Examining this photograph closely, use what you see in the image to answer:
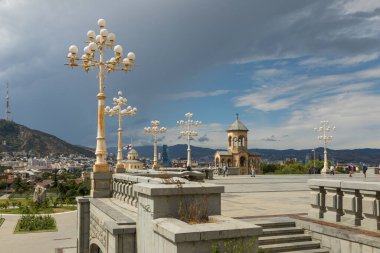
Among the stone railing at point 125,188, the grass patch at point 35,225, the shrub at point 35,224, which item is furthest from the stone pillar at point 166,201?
the shrub at point 35,224

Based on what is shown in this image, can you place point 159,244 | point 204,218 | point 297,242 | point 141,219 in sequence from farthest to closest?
point 297,242
point 141,219
point 204,218
point 159,244

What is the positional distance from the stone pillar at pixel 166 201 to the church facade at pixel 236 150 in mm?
53061

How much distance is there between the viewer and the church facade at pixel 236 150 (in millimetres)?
60531

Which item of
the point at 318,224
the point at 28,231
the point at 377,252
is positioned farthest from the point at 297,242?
the point at 28,231

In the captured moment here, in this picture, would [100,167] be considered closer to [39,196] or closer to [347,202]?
[347,202]

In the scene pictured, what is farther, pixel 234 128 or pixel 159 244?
pixel 234 128

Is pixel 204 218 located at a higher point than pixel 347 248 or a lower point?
higher

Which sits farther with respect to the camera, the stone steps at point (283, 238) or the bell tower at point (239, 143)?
the bell tower at point (239, 143)

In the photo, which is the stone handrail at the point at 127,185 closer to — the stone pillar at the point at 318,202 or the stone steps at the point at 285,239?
the stone steps at the point at 285,239

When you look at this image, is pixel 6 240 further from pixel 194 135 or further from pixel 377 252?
pixel 377 252

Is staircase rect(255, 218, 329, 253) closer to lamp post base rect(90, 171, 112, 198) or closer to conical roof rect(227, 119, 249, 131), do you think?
lamp post base rect(90, 171, 112, 198)

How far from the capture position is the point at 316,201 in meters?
9.36

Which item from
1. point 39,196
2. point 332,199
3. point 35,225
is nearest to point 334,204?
point 332,199

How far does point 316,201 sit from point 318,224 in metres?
0.88
